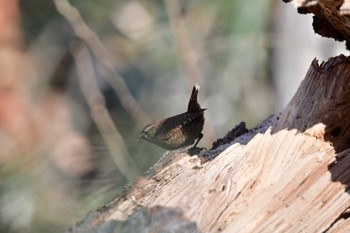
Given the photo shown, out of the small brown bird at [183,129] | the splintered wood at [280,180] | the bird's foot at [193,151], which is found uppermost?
the small brown bird at [183,129]

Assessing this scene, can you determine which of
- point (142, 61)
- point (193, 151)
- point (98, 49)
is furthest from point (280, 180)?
point (142, 61)

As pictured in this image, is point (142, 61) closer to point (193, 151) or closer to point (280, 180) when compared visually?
point (193, 151)

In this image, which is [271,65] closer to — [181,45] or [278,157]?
[181,45]

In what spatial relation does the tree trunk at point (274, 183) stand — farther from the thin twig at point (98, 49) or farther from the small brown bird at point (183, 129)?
the thin twig at point (98, 49)

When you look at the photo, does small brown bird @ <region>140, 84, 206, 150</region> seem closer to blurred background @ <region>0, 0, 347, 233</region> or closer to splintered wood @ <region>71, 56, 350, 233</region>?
splintered wood @ <region>71, 56, 350, 233</region>

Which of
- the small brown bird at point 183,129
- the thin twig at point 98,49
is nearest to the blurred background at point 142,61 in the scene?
the thin twig at point 98,49

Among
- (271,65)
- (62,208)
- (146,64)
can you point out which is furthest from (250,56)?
(62,208)

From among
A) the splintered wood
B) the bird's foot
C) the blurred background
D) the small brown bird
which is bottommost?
the splintered wood

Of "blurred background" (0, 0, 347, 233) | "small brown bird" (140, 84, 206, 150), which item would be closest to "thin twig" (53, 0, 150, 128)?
"blurred background" (0, 0, 347, 233)

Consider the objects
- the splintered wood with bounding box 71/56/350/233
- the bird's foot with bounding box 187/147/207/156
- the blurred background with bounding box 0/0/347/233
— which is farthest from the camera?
the blurred background with bounding box 0/0/347/233
